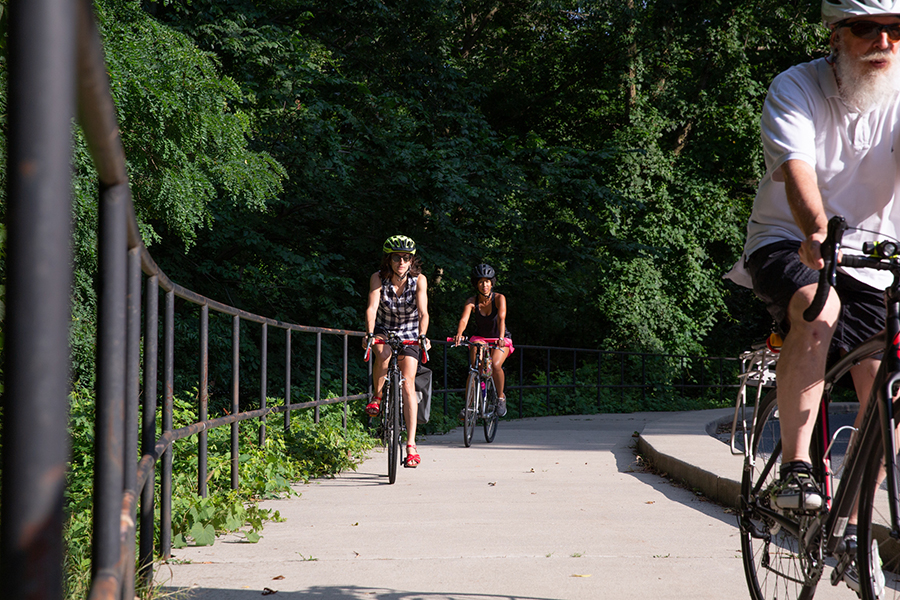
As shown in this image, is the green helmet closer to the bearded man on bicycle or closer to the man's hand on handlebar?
the bearded man on bicycle

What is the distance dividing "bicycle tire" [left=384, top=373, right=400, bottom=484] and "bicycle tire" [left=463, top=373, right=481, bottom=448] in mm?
2676

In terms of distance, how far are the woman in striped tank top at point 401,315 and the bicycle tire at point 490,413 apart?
302 centimetres

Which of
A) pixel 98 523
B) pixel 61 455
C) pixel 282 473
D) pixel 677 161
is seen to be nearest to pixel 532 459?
pixel 282 473

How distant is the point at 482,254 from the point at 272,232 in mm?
3717

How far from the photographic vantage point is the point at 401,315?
7406 millimetres

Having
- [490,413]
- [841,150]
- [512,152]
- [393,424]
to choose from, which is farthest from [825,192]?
[512,152]

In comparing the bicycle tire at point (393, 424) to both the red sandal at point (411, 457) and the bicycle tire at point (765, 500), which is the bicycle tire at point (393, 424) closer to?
the red sandal at point (411, 457)

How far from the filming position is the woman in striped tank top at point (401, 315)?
23.5 feet

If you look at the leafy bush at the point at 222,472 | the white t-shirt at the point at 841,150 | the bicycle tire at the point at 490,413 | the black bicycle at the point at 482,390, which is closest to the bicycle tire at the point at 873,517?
the white t-shirt at the point at 841,150

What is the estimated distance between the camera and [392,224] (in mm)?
15242

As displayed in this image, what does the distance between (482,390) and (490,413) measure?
1.26 feet

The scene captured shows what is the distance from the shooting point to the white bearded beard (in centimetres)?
258

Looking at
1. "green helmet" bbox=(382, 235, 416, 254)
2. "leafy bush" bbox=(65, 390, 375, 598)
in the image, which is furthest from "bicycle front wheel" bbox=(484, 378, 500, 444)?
"green helmet" bbox=(382, 235, 416, 254)

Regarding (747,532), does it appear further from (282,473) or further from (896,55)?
(282,473)
